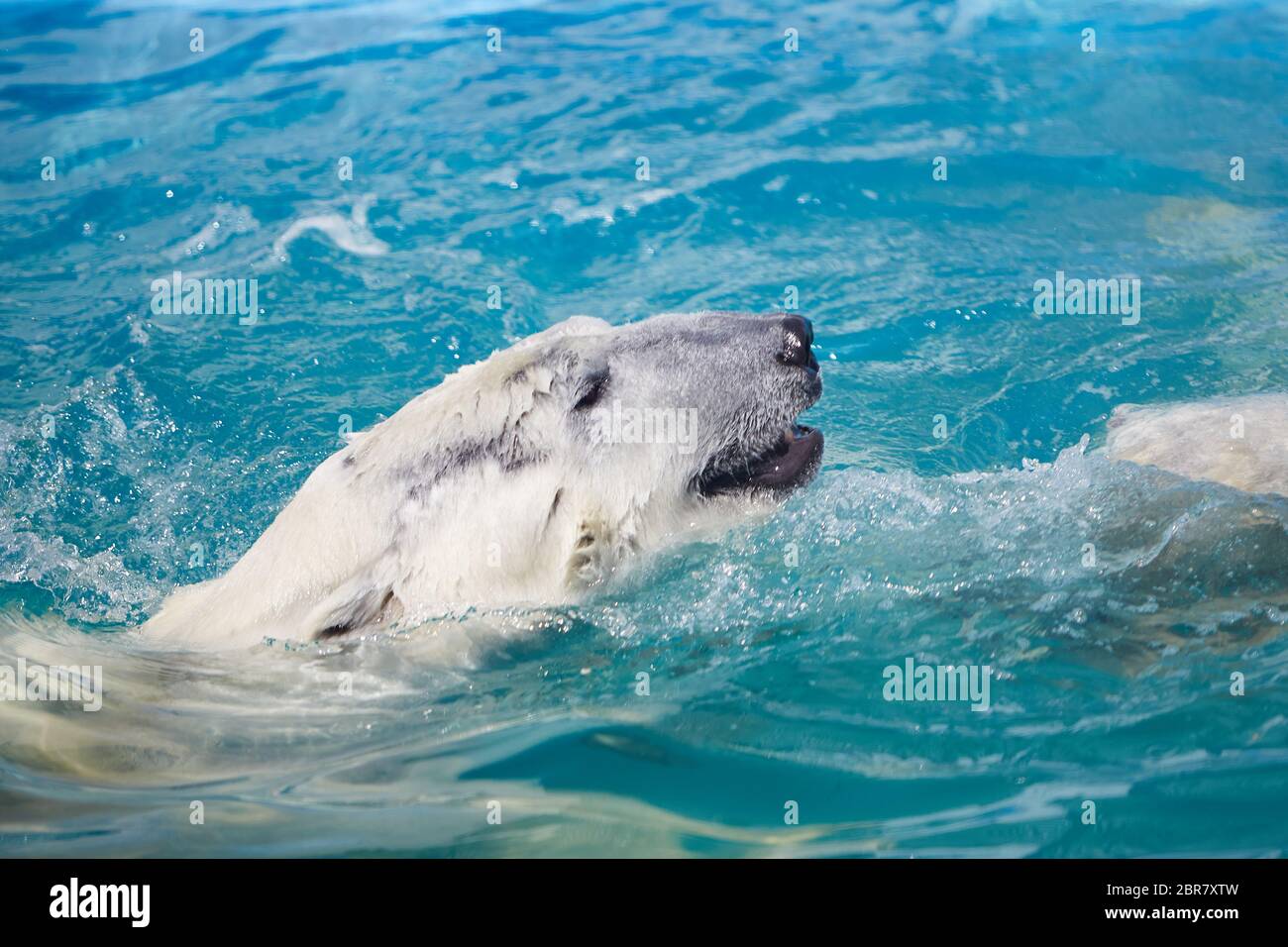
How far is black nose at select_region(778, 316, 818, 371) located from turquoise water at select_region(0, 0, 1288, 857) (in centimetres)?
60

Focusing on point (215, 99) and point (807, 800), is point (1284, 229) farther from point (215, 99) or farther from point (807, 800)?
point (215, 99)

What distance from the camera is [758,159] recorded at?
11359mm

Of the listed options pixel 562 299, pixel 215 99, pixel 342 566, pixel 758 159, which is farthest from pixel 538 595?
pixel 215 99

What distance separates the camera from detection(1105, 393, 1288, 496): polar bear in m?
5.41

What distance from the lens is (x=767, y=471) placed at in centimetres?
521

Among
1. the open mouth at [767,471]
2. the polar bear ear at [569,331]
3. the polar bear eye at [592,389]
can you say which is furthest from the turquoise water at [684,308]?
the polar bear ear at [569,331]

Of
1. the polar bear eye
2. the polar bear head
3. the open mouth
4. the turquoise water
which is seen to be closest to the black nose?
the polar bear head

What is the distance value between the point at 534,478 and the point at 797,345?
1.27m

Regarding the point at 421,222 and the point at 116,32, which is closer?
the point at 421,222

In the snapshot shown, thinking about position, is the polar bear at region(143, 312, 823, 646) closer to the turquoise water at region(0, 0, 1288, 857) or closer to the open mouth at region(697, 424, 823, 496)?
the open mouth at region(697, 424, 823, 496)

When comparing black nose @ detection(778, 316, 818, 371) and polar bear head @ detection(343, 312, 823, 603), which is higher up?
black nose @ detection(778, 316, 818, 371)

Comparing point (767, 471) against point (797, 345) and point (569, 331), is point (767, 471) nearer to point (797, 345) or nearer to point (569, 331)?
point (797, 345)
